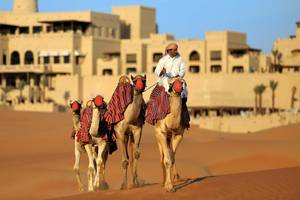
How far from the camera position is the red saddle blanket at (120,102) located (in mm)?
18578

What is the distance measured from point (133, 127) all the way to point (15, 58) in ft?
266

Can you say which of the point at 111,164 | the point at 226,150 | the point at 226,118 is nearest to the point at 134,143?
the point at 111,164

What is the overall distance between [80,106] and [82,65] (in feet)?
242

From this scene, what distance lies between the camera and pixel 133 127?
18828 mm

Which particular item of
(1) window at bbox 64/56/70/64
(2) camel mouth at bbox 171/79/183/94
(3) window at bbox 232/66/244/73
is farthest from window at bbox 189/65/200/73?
(2) camel mouth at bbox 171/79/183/94

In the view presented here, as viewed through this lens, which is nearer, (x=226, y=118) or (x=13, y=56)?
(x=226, y=118)

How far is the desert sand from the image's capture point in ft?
57.1

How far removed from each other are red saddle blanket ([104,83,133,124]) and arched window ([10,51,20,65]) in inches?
3165

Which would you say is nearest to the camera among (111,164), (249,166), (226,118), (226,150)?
(111,164)

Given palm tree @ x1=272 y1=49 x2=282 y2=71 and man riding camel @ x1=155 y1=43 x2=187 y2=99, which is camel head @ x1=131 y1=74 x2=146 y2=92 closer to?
man riding camel @ x1=155 y1=43 x2=187 y2=99

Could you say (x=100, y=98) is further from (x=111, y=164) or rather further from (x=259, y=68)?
(x=259, y=68)

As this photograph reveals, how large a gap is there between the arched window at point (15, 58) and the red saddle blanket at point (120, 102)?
80.4 m

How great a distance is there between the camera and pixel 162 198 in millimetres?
16844

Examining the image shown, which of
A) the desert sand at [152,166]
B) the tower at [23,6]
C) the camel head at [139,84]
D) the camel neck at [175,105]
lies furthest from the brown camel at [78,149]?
the tower at [23,6]
